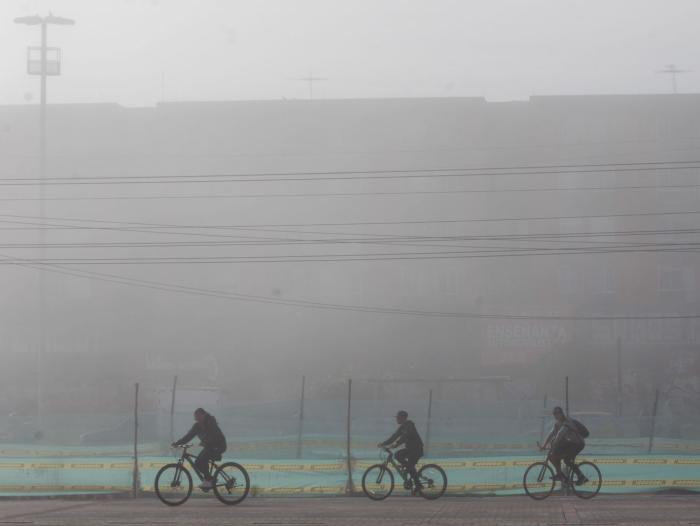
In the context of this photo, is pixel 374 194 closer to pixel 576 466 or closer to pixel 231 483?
pixel 576 466

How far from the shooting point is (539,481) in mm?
17156

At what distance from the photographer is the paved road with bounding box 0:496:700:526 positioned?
13.0m

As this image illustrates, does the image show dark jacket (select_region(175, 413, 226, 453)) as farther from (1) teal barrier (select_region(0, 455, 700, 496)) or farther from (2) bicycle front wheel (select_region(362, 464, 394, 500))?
(1) teal barrier (select_region(0, 455, 700, 496))

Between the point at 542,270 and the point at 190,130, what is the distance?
22674 millimetres

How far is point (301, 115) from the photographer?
206ft

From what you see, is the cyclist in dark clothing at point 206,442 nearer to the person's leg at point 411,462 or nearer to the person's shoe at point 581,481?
the person's leg at point 411,462

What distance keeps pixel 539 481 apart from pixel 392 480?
2.42 meters

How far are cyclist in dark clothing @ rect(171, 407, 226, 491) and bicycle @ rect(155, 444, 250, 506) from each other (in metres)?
0.08

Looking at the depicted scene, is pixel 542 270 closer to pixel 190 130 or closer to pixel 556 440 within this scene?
pixel 190 130

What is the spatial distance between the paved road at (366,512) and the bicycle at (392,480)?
0.23 m

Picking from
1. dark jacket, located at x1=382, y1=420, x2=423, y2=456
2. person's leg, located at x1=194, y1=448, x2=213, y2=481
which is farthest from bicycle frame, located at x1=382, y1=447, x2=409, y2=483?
person's leg, located at x1=194, y1=448, x2=213, y2=481

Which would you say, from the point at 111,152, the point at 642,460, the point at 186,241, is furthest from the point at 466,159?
the point at 642,460

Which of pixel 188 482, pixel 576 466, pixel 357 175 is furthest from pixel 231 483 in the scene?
pixel 357 175

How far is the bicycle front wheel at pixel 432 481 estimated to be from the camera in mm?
17250
